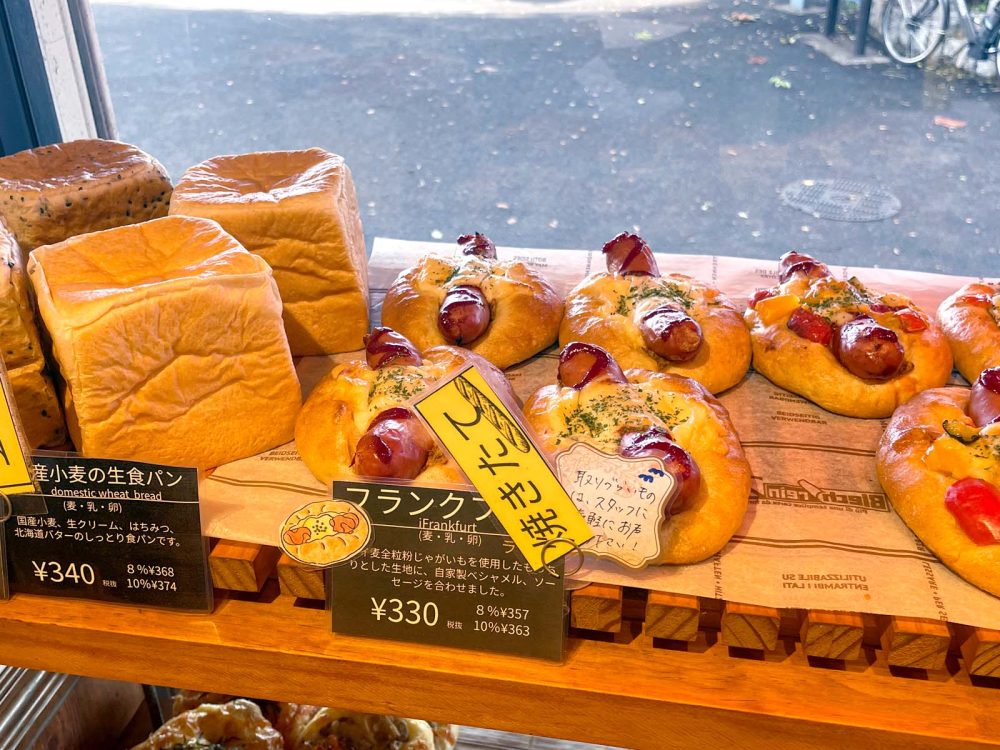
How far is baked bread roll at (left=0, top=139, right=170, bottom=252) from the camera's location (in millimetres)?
1756

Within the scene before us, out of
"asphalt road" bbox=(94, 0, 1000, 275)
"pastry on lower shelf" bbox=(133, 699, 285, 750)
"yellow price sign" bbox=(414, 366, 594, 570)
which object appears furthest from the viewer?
"asphalt road" bbox=(94, 0, 1000, 275)

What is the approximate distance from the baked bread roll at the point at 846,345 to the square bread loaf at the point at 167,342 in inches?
38.7

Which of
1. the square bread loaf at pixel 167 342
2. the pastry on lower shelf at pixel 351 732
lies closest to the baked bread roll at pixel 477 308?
the square bread loaf at pixel 167 342

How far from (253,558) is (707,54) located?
6.37 ft

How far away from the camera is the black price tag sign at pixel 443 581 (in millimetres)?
1271

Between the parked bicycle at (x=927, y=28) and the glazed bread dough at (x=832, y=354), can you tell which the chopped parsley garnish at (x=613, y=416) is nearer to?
the glazed bread dough at (x=832, y=354)

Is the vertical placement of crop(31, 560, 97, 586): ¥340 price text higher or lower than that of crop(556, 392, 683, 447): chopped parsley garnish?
lower

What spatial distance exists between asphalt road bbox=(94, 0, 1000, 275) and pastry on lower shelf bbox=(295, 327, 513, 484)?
102 cm

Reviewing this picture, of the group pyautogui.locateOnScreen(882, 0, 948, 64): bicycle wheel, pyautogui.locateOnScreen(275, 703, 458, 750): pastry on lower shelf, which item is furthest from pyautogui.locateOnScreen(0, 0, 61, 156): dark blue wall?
pyautogui.locateOnScreen(882, 0, 948, 64): bicycle wheel

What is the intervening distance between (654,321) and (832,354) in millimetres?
368

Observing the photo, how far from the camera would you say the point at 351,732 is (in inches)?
78.9

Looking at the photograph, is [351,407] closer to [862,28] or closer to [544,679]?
[544,679]

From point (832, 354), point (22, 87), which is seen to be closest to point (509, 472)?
Answer: point (832, 354)

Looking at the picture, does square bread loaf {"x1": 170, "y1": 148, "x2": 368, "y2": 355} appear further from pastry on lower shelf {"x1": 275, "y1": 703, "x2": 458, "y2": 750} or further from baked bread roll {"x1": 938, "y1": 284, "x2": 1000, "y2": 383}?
baked bread roll {"x1": 938, "y1": 284, "x2": 1000, "y2": 383}
